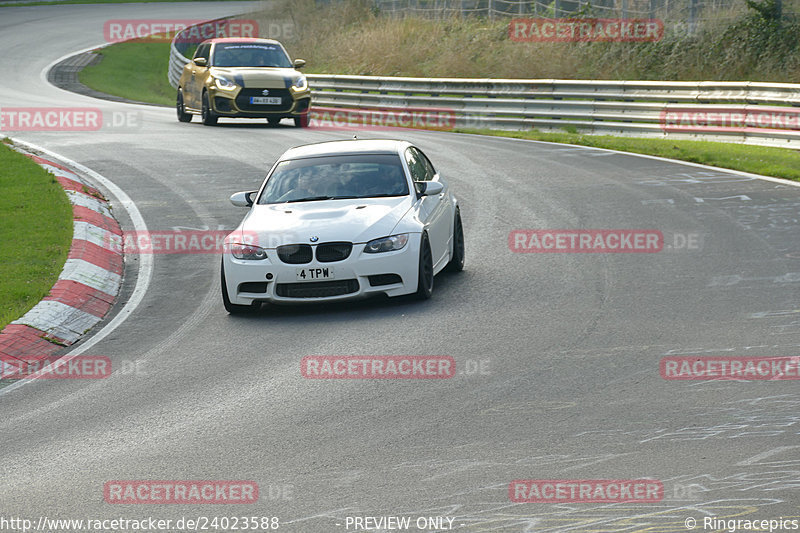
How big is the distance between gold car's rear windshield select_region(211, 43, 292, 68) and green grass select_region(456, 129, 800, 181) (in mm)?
6166

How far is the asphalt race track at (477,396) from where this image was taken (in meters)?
5.79

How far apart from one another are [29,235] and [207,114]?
41.5ft

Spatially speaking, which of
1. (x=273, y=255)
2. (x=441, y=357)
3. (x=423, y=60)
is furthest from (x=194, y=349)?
(x=423, y=60)

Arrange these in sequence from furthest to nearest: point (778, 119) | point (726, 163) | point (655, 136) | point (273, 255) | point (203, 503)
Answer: point (655, 136)
point (778, 119)
point (726, 163)
point (273, 255)
point (203, 503)

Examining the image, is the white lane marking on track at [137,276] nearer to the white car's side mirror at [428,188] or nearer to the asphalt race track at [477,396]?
the asphalt race track at [477,396]

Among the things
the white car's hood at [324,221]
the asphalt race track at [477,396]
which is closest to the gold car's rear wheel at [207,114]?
the asphalt race track at [477,396]

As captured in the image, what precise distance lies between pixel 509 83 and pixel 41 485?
66.6 ft

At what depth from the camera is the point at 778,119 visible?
65.5 feet

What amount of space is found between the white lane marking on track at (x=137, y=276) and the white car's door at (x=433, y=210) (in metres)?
2.91

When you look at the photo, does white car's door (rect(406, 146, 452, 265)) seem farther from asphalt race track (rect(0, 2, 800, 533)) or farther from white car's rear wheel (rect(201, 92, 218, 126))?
white car's rear wheel (rect(201, 92, 218, 126))

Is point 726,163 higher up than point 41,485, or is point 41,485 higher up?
point 41,485

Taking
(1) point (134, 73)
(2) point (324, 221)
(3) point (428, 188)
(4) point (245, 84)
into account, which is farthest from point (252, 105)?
(1) point (134, 73)

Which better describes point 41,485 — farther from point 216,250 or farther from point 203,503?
point 216,250

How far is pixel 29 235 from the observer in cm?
1324
